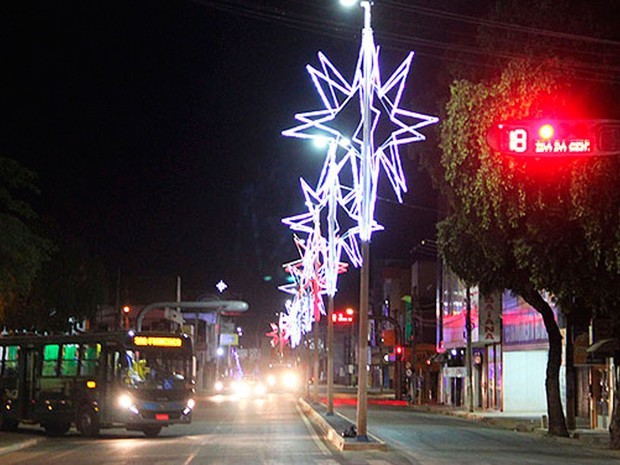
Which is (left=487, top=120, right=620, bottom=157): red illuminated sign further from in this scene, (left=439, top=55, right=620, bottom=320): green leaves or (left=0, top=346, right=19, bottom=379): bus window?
(left=0, top=346, right=19, bottom=379): bus window

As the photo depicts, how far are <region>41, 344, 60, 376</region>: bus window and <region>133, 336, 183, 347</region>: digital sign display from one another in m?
3.10

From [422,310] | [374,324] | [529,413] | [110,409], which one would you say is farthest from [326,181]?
[374,324]

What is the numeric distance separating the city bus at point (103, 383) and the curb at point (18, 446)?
2.23 m

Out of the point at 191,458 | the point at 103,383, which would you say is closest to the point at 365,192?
the point at 191,458

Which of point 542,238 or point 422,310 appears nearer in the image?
point 542,238

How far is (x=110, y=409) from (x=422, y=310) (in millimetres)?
61548

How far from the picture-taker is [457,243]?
32.5 metres

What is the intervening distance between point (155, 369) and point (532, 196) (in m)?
13.7

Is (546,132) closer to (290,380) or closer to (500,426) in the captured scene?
(500,426)

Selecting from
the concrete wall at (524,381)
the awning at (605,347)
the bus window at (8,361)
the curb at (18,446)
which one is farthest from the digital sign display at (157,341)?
the concrete wall at (524,381)

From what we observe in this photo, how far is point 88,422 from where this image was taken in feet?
105

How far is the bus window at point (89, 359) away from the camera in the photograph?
32.0 m

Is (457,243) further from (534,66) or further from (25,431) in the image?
(25,431)

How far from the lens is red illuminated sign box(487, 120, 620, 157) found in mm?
16922
